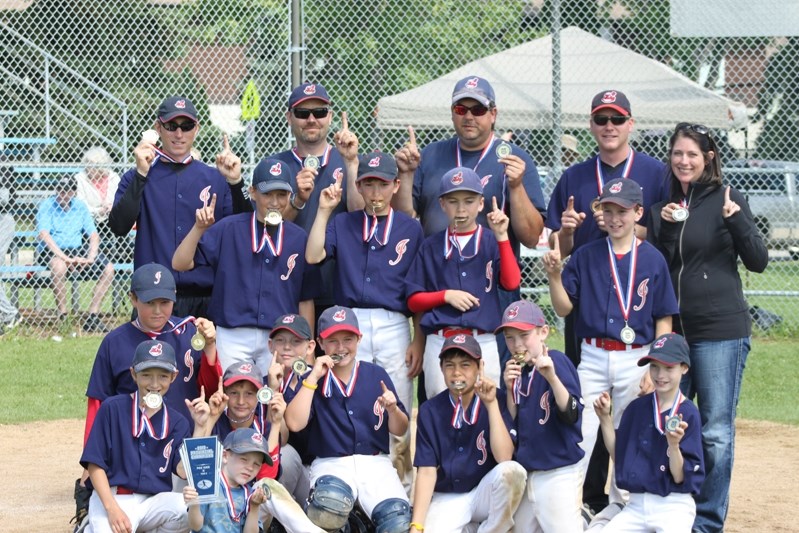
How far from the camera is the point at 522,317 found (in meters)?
5.91

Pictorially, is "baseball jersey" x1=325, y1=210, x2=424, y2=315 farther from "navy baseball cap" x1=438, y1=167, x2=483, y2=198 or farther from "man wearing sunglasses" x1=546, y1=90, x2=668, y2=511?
"man wearing sunglasses" x1=546, y1=90, x2=668, y2=511

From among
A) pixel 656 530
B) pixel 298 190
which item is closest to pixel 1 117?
pixel 298 190

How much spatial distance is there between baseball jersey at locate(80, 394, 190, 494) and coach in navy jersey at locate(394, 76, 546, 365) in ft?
6.06

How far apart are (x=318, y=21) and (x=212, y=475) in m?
9.02

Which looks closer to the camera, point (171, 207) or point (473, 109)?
point (473, 109)

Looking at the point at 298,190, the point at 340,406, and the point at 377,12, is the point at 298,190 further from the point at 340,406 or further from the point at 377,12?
the point at 377,12

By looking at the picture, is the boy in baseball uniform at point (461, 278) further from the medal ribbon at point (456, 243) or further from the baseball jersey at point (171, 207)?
the baseball jersey at point (171, 207)

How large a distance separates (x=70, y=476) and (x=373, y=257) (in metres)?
2.77

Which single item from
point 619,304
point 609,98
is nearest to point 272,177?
point 609,98

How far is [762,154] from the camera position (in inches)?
675

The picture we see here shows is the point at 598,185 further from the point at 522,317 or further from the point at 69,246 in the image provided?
the point at 69,246

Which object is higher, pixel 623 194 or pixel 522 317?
pixel 623 194

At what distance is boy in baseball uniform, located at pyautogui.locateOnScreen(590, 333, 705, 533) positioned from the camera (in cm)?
567

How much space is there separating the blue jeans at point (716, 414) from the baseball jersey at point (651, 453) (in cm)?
26
